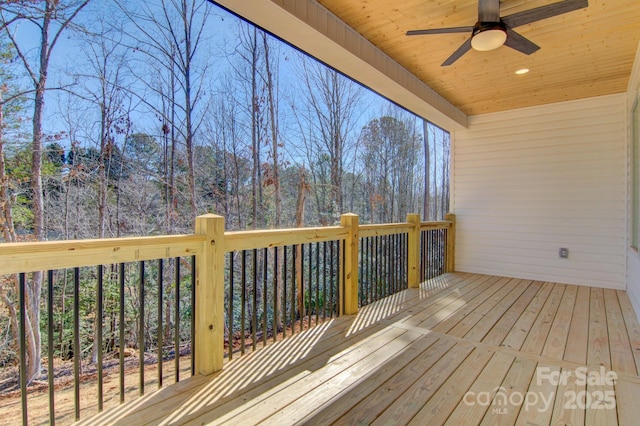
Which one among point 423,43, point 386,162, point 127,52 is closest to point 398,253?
point 423,43

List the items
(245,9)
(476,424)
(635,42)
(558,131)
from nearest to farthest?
1. (476,424)
2. (245,9)
3. (635,42)
4. (558,131)

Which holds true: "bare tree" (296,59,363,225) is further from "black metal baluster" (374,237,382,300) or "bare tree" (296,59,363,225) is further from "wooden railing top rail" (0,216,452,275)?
"wooden railing top rail" (0,216,452,275)

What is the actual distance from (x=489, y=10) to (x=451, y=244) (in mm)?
3849

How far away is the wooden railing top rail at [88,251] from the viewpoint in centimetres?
129

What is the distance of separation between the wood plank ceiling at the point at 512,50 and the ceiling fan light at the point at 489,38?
13.1 inches

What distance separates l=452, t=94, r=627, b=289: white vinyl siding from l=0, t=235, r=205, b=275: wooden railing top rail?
191 inches

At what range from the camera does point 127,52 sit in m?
4.88

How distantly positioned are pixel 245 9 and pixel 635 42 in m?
3.65

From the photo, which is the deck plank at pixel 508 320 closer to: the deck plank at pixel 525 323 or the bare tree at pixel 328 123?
the deck plank at pixel 525 323

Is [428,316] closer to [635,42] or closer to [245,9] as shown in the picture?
[245,9]

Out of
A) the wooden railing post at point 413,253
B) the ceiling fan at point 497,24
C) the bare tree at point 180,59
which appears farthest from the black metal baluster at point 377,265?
the bare tree at point 180,59

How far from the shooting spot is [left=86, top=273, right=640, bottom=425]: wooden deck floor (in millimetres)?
1582

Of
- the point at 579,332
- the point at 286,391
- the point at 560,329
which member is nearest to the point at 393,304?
the point at 560,329

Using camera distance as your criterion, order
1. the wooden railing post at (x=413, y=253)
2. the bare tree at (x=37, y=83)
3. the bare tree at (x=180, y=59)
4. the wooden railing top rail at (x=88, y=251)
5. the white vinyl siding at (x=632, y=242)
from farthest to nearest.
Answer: the bare tree at (x=180, y=59), the wooden railing post at (x=413, y=253), the bare tree at (x=37, y=83), the white vinyl siding at (x=632, y=242), the wooden railing top rail at (x=88, y=251)
